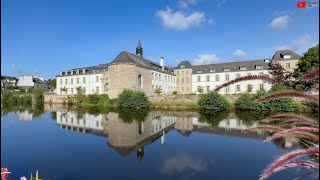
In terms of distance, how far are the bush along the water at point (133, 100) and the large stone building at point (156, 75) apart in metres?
4.00

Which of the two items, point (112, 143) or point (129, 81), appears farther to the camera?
point (129, 81)

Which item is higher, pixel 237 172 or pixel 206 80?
pixel 206 80

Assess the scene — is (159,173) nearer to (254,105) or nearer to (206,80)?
(254,105)

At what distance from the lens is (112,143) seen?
11.2 metres

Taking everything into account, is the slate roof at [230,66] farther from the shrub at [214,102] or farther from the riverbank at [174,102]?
the shrub at [214,102]

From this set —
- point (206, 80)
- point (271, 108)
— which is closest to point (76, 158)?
point (271, 108)

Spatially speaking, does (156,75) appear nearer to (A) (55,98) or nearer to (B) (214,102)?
(B) (214,102)

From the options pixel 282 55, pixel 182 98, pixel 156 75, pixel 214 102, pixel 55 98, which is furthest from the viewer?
pixel 55 98

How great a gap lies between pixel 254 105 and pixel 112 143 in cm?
2018

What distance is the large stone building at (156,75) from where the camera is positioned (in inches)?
1421

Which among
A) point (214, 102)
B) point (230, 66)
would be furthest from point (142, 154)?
point (230, 66)

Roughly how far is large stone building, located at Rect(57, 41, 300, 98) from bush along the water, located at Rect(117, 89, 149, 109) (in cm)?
400

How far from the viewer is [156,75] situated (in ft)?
142

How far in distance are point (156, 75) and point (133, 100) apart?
42.8ft
